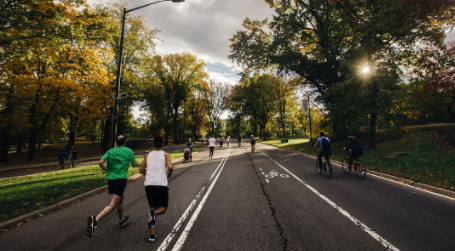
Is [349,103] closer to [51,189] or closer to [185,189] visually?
[185,189]

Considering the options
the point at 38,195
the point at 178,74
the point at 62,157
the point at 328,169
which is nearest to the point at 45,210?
the point at 38,195

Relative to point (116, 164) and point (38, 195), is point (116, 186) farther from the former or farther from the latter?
point (38, 195)

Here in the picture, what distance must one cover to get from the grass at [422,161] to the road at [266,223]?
2263 mm

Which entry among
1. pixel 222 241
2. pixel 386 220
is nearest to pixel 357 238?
pixel 386 220

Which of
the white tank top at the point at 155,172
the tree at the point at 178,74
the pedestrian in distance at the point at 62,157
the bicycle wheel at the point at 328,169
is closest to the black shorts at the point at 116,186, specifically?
the white tank top at the point at 155,172

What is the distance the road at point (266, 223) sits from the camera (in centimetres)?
325

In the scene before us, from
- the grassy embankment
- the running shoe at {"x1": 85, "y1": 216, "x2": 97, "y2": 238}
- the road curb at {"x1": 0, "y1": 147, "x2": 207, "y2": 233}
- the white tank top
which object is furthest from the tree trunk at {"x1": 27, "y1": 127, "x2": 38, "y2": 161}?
the white tank top

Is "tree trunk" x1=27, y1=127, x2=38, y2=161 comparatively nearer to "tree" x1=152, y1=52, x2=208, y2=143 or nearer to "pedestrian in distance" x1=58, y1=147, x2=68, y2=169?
"pedestrian in distance" x1=58, y1=147, x2=68, y2=169

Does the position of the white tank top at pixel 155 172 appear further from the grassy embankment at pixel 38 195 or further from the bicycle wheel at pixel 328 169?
the bicycle wheel at pixel 328 169

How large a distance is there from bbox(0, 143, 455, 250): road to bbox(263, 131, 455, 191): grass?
2.26 meters

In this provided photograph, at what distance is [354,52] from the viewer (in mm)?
13594

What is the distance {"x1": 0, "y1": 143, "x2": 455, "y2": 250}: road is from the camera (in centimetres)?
325

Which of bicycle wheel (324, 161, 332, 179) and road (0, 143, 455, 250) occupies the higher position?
bicycle wheel (324, 161, 332, 179)

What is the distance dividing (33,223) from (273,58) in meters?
19.4
